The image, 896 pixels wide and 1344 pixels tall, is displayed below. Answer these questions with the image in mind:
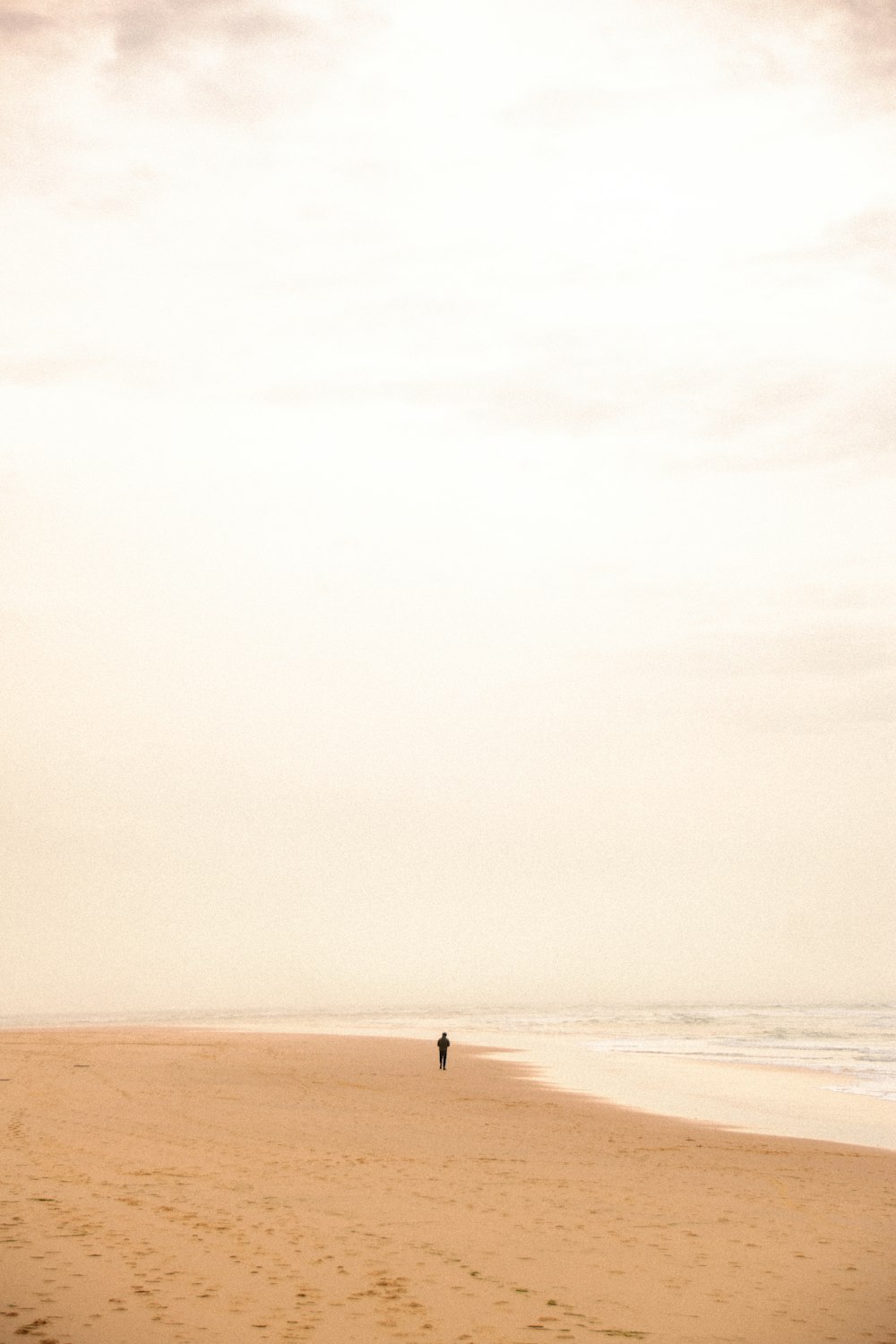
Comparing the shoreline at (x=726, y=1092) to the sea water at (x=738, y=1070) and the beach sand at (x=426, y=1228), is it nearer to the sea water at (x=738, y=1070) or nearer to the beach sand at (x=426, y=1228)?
the sea water at (x=738, y=1070)

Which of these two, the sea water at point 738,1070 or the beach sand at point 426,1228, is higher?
the beach sand at point 426,1228

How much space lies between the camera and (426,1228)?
47.2ft

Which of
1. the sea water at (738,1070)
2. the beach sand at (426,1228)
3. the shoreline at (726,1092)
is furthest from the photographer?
the sea water at (738,1070)

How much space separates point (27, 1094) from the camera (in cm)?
2877

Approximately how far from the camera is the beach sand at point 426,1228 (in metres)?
10.6

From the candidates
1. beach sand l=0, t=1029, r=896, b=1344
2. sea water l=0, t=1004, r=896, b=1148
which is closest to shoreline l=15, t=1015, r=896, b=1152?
sea water l=0, t=1004, r=896, b=1148

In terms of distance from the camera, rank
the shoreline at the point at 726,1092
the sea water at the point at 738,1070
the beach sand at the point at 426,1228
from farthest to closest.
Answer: the sea water at the point at 738,1070 → the shoreline at the point at 726,1092 → the beach sand at the point at 426,1228

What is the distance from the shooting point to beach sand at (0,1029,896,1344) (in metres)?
10.6

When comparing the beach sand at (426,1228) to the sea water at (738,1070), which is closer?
the beach sand at (426,1228)

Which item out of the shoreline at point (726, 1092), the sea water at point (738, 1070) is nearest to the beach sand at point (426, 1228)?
the shoreline at point (726, 1092)

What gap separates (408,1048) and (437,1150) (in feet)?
125

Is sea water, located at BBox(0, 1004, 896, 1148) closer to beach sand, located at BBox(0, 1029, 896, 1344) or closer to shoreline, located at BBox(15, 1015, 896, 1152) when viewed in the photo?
shoreline, located at BBox(15, 1015, 896, 1152)

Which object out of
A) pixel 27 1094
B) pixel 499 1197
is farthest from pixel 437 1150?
pixel 27 1094

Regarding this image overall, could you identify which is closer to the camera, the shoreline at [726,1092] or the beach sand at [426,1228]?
the beach sand at [426,1228]
